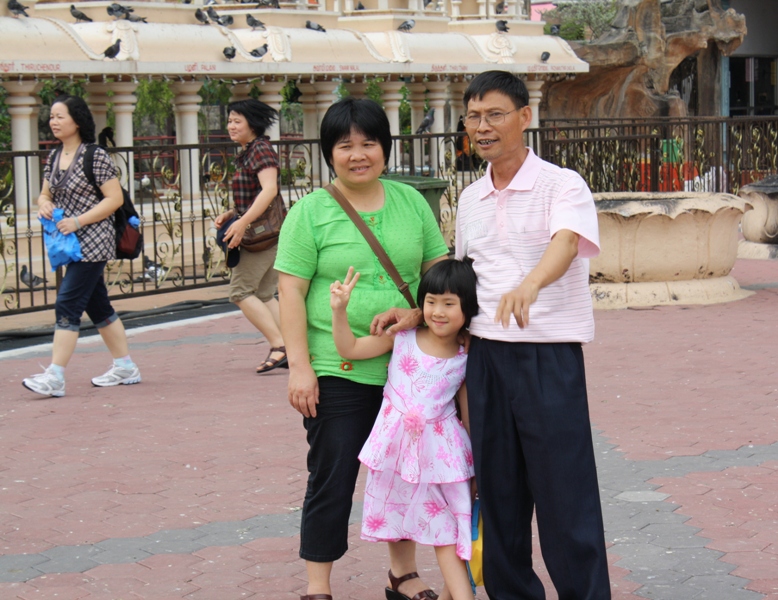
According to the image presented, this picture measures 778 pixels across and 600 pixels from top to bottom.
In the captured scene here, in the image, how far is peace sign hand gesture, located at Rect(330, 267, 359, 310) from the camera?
348 cm

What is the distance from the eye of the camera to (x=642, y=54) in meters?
27.9

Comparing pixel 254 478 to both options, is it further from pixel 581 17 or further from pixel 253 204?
pixel 581 17

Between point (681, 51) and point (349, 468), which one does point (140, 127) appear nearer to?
point (681, 51)

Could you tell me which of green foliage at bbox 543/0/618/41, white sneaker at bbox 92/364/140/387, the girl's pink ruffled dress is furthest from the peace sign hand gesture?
green foliage at bbox 543/0/618/41

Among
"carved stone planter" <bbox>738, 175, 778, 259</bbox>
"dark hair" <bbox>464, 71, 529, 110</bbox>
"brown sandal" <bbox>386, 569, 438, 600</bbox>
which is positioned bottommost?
"brown sandal" <bbox>386, 569, 438, 600</bbox>

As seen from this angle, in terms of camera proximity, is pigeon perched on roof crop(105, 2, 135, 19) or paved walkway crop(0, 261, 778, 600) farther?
pigeon perched on roof crop(105, 2, 135, 19)

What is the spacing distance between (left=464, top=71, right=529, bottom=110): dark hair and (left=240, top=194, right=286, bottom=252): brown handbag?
4.02 metres

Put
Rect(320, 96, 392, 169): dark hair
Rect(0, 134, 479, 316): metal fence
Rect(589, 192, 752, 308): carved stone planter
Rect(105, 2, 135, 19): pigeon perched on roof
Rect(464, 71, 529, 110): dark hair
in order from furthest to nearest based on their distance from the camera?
1. Rect(105, 2, 135, 19): pigeon perched on roof
2. Rect(0, 134, 479, 316): metal fence
3. Rect(589, 192, 752, 308): carved stone planter
4. Rect(320, 96, 392, 169): dark hair
5. Rect(464, 71, 529, 110): dark hair

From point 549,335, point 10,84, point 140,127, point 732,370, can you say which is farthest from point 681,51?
point 549,335

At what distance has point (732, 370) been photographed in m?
7.54

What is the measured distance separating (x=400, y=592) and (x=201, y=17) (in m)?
12.5

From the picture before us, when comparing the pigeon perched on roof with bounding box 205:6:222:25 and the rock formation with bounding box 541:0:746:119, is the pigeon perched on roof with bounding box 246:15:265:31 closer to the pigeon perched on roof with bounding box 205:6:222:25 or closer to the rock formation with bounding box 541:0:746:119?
the pigeon perched on roof with bounding box 205:6:222:25

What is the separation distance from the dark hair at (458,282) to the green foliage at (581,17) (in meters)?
31.7

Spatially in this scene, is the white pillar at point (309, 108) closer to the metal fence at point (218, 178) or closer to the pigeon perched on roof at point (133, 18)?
the metal fence at point (218, 178)
